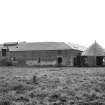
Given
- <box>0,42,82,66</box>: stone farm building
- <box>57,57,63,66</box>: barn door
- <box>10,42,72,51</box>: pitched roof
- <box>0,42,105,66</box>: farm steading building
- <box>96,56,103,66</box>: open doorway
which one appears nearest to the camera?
<box>0,42,105,66</box>: farm steading building

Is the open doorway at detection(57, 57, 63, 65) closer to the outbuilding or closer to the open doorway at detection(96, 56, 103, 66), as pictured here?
the outbuilding

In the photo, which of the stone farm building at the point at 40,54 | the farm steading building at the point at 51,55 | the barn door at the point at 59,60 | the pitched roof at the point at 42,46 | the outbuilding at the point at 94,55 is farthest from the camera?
the pitched roof at the point at 42,46

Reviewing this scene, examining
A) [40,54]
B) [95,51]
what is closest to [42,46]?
[40,54]

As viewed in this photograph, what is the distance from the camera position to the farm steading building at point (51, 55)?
3647 centimetres

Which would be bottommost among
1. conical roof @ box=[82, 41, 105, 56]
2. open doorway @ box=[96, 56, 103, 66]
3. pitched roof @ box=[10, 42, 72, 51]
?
open doorway @ box=[96, 56, 103, 66]

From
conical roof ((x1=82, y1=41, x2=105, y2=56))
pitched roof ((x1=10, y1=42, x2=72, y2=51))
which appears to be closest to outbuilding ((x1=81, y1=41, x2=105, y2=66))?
conical roof ((x1=82, y1=41, x2=105, y2=56))

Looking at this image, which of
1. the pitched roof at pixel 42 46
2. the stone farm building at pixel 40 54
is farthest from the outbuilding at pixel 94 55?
the pitched roof at pixel 42 46

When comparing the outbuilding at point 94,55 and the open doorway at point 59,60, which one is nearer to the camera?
the outbuilding at point 94,55

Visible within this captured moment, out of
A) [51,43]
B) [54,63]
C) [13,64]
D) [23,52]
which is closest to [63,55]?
[54,63]

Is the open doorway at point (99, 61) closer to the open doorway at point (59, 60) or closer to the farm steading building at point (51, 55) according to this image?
the farm steading building at point (51, 55)

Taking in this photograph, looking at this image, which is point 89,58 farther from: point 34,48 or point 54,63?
point 34,48

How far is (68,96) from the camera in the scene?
917 centimetres

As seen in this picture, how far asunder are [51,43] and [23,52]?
23.0ft

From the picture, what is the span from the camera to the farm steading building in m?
36.5
